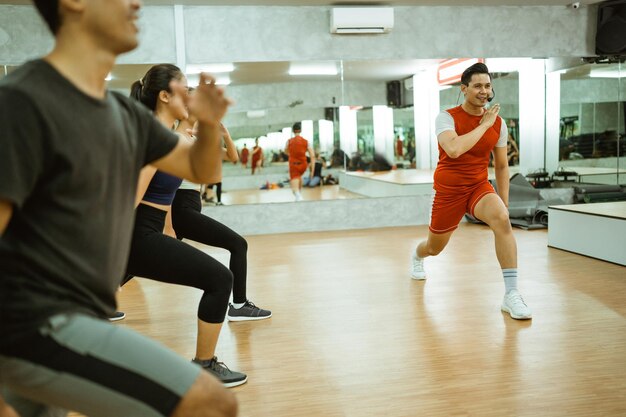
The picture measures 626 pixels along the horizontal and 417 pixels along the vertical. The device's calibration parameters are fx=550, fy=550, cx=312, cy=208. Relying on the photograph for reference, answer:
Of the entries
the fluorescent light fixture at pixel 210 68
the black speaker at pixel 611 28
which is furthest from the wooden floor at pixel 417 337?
the black speaker at pixel 611 28

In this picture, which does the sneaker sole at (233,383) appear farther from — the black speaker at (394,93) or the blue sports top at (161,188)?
the black speaker at (394,93)

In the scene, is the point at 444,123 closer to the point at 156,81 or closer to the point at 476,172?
the point at 476,172

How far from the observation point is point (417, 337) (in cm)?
308

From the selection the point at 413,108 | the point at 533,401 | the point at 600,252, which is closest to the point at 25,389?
the point at 533,401

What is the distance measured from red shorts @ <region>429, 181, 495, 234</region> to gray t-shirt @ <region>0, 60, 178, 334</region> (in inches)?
113

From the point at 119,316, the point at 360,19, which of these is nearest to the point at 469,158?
the point at 119,316

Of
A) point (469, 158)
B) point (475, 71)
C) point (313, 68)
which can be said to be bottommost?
point (469, 158)

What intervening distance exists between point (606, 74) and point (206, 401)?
8334 millimetres

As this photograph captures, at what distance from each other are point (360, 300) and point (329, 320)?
1.63 feet

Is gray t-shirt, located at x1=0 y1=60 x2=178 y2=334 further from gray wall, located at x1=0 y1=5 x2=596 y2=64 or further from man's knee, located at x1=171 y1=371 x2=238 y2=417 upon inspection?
gray wall, located at x1=0 y1=5 x2=596 y2=64

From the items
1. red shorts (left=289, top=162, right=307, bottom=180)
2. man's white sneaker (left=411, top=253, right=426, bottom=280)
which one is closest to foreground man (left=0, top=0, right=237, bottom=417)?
man's white sneaker (left=411, top=253, right=426, bottom=280)

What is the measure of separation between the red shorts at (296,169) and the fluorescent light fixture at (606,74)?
4.28 m

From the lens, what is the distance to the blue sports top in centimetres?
243

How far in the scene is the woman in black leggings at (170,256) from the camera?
232 centimetres
